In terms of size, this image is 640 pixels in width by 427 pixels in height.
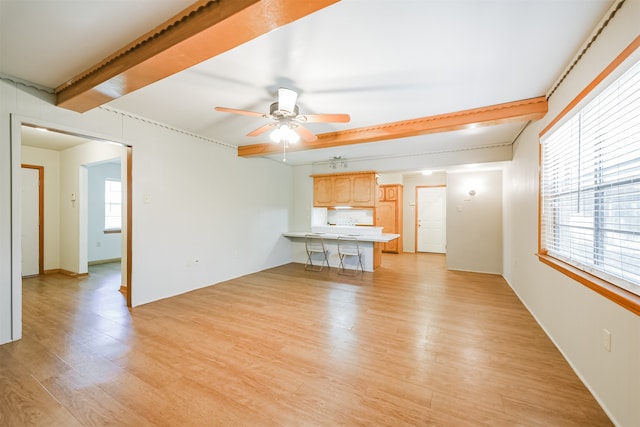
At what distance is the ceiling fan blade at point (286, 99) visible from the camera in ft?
7.61

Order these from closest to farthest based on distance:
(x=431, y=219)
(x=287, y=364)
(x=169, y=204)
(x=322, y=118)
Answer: (x=287, y=364)
(x=322, y=118)
(x=169, y=204)
(x=431, y=219)

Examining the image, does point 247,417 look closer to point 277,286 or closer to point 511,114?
point 277,286

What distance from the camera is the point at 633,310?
4.27 ft

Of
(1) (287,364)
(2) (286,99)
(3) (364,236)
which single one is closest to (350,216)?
(3) (364,236)

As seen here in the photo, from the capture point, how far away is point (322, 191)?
6.27 metres

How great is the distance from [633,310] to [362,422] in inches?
61.2

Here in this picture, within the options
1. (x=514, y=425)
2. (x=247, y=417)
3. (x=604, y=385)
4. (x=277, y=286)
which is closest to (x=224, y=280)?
(x=277, y=286)

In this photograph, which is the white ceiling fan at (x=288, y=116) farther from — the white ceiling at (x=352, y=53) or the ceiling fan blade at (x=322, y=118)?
the white ceiling at (x=352, y=53)

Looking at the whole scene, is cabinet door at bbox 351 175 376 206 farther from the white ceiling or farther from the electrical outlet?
the electrical outlet

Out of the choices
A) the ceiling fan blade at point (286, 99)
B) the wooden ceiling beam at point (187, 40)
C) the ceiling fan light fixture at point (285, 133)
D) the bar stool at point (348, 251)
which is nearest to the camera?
the wooden ceiling beam at point (187, 40)

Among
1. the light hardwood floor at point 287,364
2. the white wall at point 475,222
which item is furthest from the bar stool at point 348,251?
the white wall at point 475,222

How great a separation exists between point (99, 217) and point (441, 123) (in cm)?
744

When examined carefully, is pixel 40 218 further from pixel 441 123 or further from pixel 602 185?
pixel 602 185

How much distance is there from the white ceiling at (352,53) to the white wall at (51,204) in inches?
149
